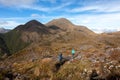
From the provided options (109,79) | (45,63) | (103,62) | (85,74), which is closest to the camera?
(109,79)

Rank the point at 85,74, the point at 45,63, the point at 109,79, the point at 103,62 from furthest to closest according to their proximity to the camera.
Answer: the point at 45,63
the point at 103,62
the point at 85,74
the point at 109,79

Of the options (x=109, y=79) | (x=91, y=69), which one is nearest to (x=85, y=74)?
(x=91, y=69)

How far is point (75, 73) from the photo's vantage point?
18.0 meters

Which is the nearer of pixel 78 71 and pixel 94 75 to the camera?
pixel 94 75

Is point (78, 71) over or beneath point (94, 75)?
over

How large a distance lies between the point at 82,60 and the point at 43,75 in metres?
4.72

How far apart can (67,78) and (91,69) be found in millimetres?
2577

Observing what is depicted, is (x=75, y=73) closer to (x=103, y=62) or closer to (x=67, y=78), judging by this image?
(x=67, y=78)

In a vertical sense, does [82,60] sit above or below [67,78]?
above

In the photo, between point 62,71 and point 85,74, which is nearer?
point 85,74

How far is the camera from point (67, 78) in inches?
701

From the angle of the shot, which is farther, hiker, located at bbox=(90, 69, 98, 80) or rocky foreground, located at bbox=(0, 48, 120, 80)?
rocky foreground, located at bbox=(0, 48, 120, 80)

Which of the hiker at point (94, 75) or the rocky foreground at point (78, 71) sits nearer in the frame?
the hiker at point (94, 75)

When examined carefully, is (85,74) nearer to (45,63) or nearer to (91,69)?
(91,69)
